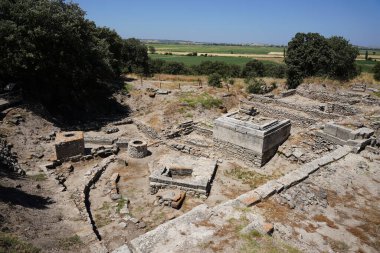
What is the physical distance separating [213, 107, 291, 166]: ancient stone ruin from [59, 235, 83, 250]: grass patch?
26.6 ft

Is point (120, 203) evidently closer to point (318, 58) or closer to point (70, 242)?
point (70, 242)

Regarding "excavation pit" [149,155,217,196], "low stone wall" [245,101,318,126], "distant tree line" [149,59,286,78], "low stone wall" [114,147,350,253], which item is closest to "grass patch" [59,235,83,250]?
"low stone wall" [114,147,350,253]

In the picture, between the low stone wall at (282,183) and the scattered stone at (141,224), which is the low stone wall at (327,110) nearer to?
the low stone wall at (282,183)

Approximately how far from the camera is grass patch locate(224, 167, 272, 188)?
1134cm

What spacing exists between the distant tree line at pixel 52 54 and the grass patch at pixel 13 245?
1176 cm

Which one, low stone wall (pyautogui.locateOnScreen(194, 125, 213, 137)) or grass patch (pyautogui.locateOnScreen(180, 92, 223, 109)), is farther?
grass patch (pyautogui.locateOnScreen(180, 92, 223, 109))

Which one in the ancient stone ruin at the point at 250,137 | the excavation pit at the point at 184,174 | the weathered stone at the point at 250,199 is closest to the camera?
the weathered stone at the point at 250,199

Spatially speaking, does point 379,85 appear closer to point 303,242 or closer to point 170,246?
point 303,242

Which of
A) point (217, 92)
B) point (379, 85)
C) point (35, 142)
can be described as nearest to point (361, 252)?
point (35, 142)

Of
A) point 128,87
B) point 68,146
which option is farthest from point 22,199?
point 128,87

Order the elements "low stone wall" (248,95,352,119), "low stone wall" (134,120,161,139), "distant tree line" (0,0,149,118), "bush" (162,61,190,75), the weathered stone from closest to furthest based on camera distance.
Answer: the weathered stone, "distant tree line" (0,0,149,118), "low stone wall" (134,120,161,139), "low stone wall" (248,95,352,119), "bush" (162,61,190,75)

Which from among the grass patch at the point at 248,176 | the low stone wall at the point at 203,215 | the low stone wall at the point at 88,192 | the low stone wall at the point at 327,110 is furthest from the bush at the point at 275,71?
the low stone wall at the point at 88,192

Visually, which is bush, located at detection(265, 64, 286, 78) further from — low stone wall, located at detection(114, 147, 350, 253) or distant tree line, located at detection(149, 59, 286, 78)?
low stone wall, located at detection(114, 147, 350, 253)

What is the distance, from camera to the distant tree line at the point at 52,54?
→ 15328 mm
